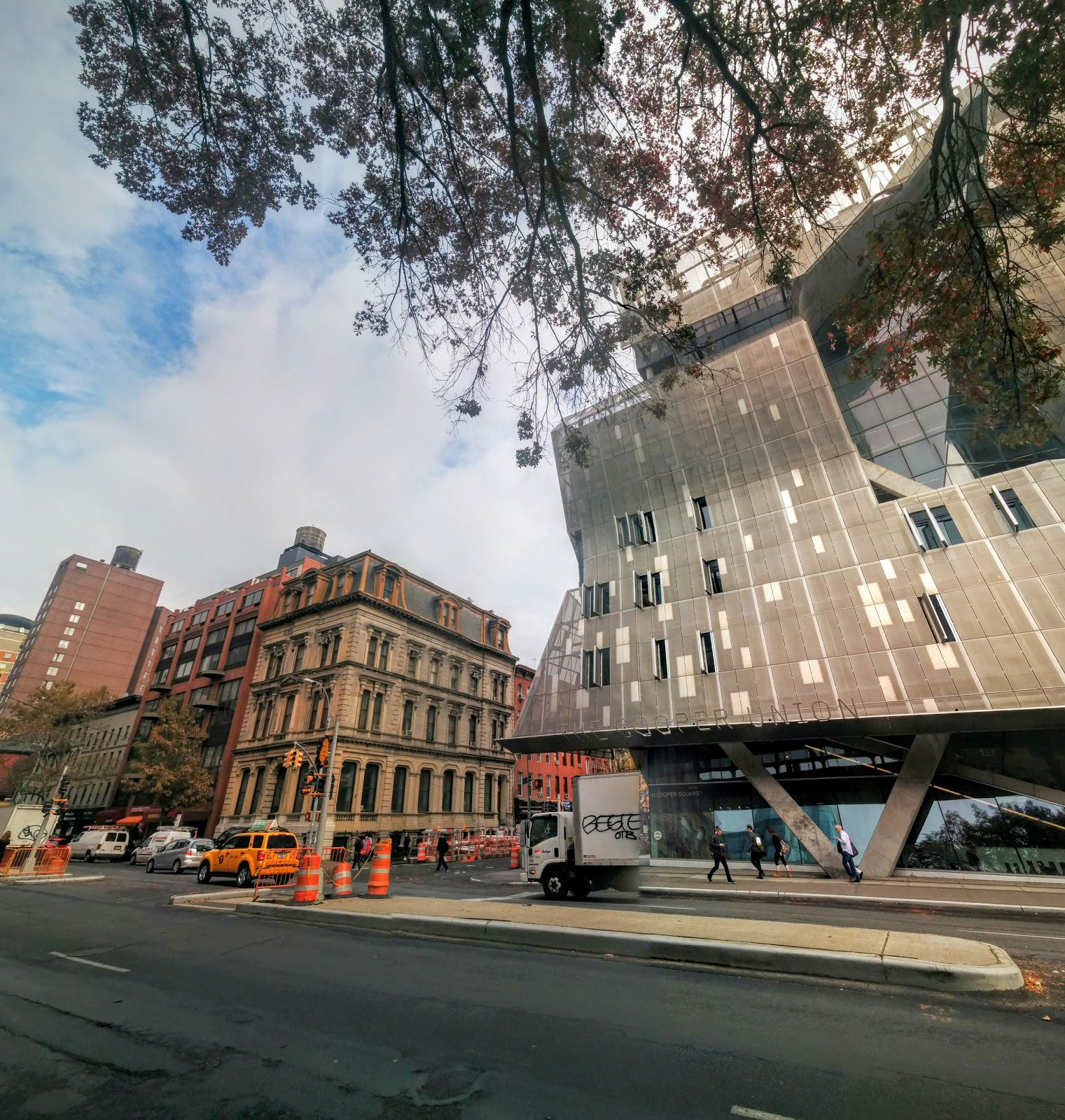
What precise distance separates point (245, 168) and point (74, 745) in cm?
5913

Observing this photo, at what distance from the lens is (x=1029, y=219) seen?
689 centimetres

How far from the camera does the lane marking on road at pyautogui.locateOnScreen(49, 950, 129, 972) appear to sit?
6719 millimetres

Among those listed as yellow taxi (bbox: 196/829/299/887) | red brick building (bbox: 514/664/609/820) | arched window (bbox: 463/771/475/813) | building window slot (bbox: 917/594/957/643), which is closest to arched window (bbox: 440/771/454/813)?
arched window (bbox: 463/771/475/813)

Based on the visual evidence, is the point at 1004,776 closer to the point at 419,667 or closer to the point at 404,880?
the point at 404,880

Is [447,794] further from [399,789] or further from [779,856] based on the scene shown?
[779,856]

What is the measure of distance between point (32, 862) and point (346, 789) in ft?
51.1

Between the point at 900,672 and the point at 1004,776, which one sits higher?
the point at 900,672

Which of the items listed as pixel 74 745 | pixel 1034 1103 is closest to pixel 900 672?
pixel 1034 1103

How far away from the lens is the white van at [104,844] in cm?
3481

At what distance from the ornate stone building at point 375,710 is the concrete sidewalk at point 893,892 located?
70.3 ft

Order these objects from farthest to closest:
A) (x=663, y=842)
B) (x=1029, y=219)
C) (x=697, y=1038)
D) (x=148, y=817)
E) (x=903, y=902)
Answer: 1. (x=148, y=817)
2. (x=663, y=842)
3. (x=903, y=902)
4. (x=1029, y=219)
5. (x=697, y=1038)

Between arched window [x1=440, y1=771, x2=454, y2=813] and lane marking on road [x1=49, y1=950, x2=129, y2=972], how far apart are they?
35667 millimetres

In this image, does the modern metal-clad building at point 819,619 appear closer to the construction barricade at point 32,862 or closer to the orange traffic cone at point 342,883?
the orange traffic cone at point 342,883

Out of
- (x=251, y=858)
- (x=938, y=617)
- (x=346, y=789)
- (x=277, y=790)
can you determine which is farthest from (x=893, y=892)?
(x=277, y=790)
